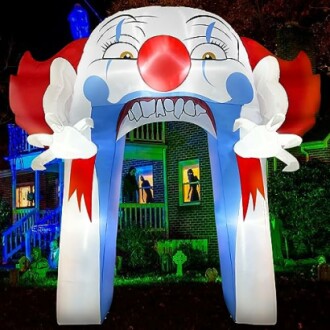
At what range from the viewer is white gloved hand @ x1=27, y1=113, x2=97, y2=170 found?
518 centimetres

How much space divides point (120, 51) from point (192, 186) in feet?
29.5

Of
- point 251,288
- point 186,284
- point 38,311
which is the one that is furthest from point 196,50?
point 186,284

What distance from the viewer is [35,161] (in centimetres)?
534

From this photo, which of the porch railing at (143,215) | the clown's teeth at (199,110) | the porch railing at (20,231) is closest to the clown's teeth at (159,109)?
the clown's teeth at (199,110)

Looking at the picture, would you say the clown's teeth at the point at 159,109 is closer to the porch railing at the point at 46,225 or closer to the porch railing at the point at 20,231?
the porch railing at the point at 46,225

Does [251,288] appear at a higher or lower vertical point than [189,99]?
lower

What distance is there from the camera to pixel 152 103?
5.89 m

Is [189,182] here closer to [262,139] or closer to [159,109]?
[159,109]

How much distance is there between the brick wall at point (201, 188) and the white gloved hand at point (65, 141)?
8.52 m

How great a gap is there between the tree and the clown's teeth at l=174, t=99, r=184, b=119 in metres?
5.96

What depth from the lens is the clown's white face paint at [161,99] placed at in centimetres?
534

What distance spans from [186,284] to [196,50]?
5444mm

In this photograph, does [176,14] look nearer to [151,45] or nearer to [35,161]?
[151,45]

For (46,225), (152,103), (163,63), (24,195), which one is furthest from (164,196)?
(163,63)
